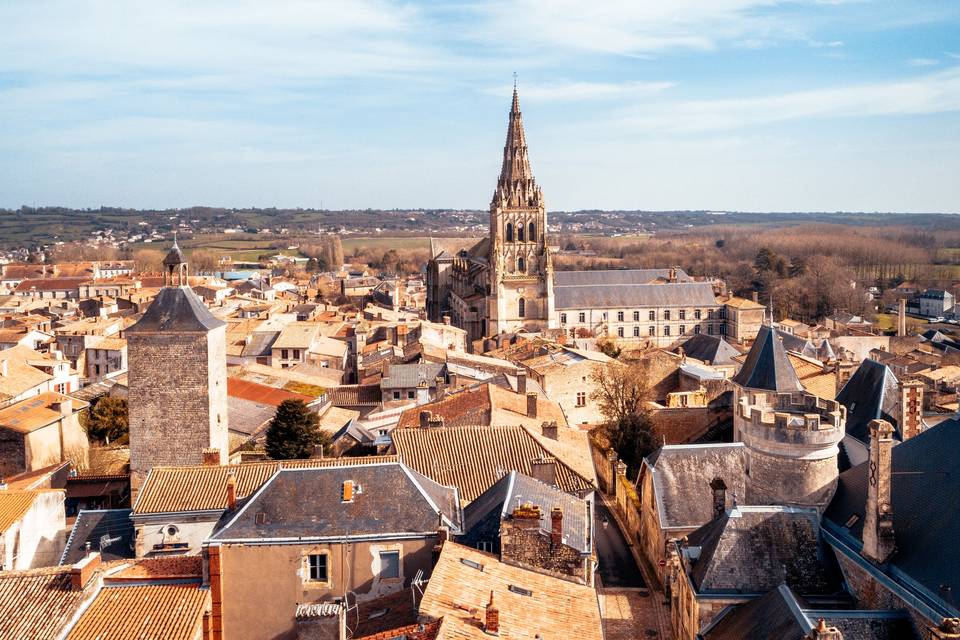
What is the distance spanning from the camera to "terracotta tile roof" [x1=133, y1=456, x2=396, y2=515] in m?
22.3

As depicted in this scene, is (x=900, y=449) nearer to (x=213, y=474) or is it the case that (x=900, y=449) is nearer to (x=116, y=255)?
(x=213, y=474)

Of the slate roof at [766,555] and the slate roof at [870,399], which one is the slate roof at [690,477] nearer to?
the slate roof at [870,399]

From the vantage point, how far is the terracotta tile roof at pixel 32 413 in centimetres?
3509

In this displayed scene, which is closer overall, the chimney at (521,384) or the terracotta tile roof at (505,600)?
the terracotta tile roof at (505,600)

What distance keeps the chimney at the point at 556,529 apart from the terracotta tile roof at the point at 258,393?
2441 centimetres

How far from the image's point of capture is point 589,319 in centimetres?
8088

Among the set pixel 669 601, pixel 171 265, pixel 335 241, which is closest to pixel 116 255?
pixel 335 241

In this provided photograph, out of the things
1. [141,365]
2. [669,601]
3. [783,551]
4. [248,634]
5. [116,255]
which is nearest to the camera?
[248,634]

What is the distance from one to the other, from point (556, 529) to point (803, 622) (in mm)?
4553

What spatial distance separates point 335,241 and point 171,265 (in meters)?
159

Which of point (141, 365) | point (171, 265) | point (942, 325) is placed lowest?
point (942, 325)

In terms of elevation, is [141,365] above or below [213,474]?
above

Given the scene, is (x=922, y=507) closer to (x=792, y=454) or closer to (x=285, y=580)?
(x=792, y=454)

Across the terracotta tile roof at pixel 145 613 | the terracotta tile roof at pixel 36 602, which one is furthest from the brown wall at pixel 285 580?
the terracotta tile roof at pixel 36 602
